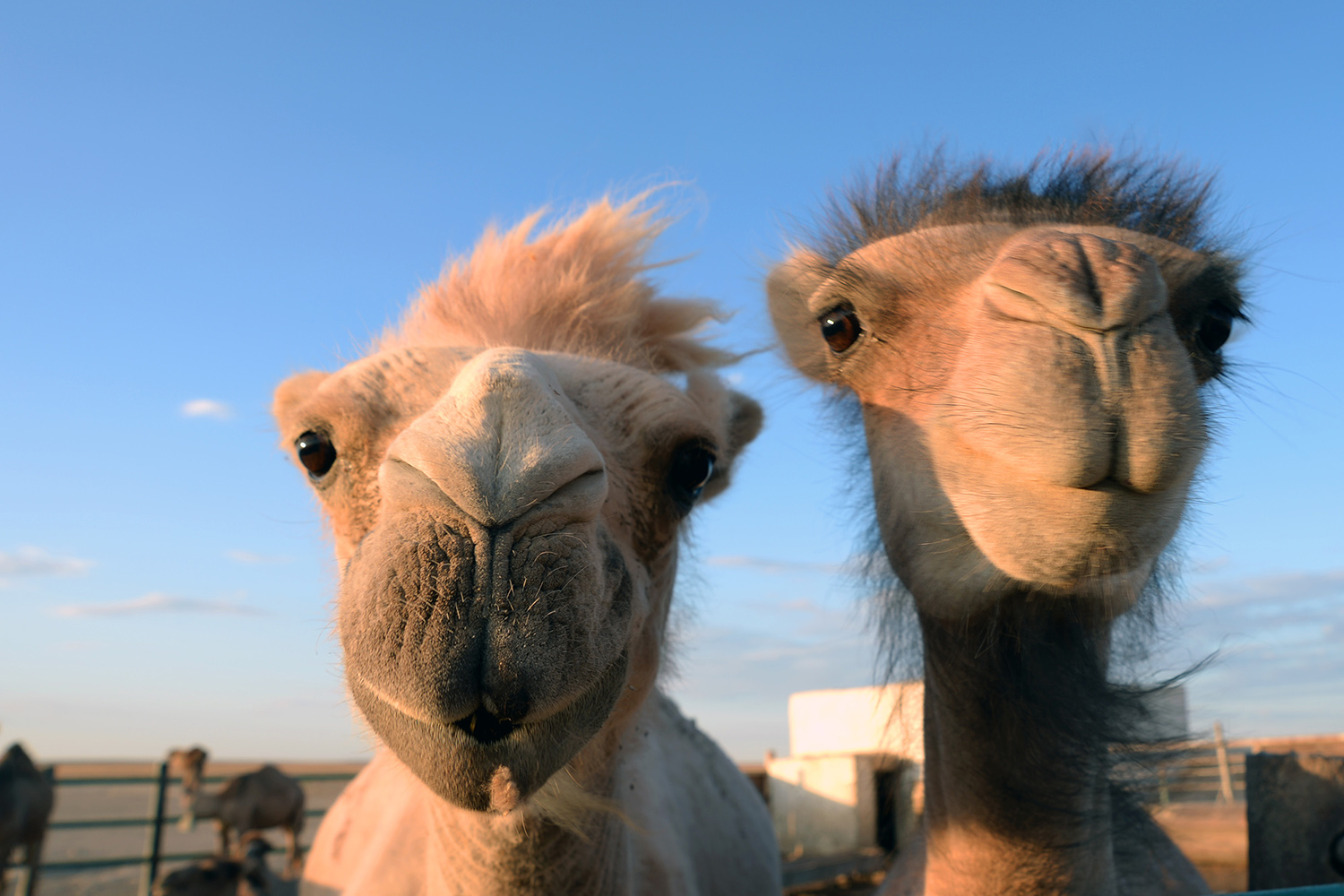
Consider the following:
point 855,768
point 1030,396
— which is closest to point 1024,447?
point 1030,396

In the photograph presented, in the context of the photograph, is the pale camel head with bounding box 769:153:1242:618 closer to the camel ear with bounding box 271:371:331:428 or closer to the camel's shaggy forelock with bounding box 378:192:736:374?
the camel's shaggy forelock with bounding box 378:192:736:374

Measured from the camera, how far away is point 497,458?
4.59 feet

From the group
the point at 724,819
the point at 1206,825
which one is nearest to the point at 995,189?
the point at 724,819

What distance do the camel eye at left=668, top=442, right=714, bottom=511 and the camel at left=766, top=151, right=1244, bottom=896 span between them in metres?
0.47

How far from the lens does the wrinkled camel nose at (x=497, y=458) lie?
135 centimetres

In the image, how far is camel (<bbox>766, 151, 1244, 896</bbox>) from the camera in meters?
1.58

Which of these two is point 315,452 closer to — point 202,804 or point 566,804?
point 566,804

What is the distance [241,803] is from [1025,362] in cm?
1113

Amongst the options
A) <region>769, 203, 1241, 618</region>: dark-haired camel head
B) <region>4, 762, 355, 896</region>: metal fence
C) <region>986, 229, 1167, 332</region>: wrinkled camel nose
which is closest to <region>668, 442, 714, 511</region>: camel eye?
<region>769, 203, 1241, 618</region>: dark-haired camel head

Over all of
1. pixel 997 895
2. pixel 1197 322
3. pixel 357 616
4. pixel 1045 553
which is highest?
pixel 1197 322

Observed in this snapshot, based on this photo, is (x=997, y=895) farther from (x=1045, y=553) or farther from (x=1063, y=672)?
(x=1045, y=553)

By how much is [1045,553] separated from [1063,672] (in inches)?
26.6

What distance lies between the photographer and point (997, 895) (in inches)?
83.7

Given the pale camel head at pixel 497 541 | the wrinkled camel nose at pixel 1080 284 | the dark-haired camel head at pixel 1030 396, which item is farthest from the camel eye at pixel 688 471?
the wrinkled camel nose at pixel 1080 284
